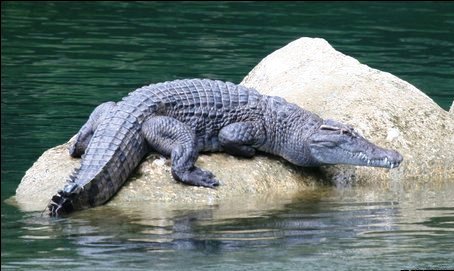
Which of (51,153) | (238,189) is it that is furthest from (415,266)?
(51,153)

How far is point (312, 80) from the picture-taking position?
14250 mm

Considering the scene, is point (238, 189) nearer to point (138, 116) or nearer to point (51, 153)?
point (138, 116)

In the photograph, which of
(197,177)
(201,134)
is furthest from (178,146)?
A: (201,134)

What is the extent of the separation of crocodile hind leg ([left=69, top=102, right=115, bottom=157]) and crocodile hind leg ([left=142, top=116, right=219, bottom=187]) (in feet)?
1.93

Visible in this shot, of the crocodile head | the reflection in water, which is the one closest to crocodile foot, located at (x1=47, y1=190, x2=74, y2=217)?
the reflection in water

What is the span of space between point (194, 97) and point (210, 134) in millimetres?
387

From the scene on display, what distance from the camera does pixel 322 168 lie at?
43.2 feet

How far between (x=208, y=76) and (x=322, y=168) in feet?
21.7

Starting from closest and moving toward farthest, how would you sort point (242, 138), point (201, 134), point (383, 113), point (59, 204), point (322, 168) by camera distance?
1. point (59, 204)
2. point (242, 138)
3. point (201, 134)
4. point (322, 168)
5. point (383, 113)

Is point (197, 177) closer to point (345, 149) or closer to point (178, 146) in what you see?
point (178, 146)

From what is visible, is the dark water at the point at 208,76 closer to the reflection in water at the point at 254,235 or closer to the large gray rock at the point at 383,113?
the reflection in water at the point at 254,235

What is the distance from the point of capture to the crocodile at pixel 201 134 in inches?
474

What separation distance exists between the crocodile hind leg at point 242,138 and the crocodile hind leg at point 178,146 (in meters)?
0.36

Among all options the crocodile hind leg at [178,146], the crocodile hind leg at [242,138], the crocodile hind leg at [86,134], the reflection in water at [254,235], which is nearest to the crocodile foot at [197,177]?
the crocodile hind leg at [178,146]
